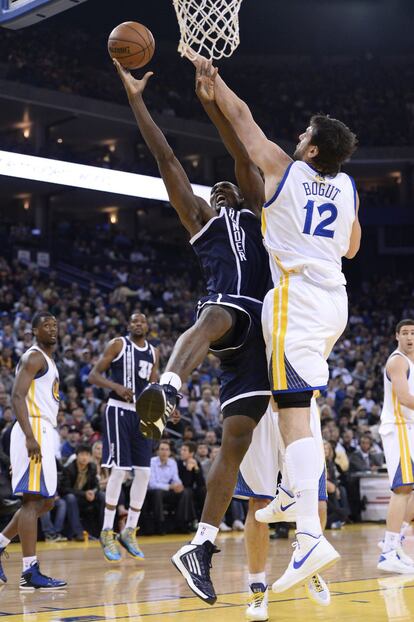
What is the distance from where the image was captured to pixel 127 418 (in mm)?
8547

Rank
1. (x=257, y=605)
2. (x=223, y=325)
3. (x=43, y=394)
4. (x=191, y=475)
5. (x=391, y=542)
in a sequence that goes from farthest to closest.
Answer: (x=191, y=475) → (x=391, y=542) → (x=43, y=394) → (x=257, y=605) → (x=223, y=325)

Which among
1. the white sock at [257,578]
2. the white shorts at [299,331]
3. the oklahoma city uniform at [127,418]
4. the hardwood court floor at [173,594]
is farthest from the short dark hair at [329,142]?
the oklahoma city uniform at [127,418]

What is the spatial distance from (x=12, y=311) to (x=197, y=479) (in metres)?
8.32

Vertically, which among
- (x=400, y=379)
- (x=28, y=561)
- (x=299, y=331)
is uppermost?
(x=299, y=331)

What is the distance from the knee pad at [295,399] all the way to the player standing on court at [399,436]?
330cm

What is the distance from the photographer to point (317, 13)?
3281 centimetres

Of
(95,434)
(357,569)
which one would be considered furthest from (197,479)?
(357,569)

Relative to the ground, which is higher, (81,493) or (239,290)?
(239,290)

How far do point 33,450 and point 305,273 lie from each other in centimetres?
316

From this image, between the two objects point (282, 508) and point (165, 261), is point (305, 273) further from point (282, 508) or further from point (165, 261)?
point (165, 261)

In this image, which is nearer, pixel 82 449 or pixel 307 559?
pixel 307 559

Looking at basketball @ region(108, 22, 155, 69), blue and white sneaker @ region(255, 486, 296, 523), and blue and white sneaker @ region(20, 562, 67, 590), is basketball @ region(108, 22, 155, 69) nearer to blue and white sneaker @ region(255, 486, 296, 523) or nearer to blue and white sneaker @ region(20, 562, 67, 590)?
blue and white sneaker @ region(255, 486, 296, 523)

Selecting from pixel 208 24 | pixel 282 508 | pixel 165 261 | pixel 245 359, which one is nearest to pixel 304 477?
pixel 282 508

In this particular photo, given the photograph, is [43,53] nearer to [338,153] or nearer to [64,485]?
[64,485]
